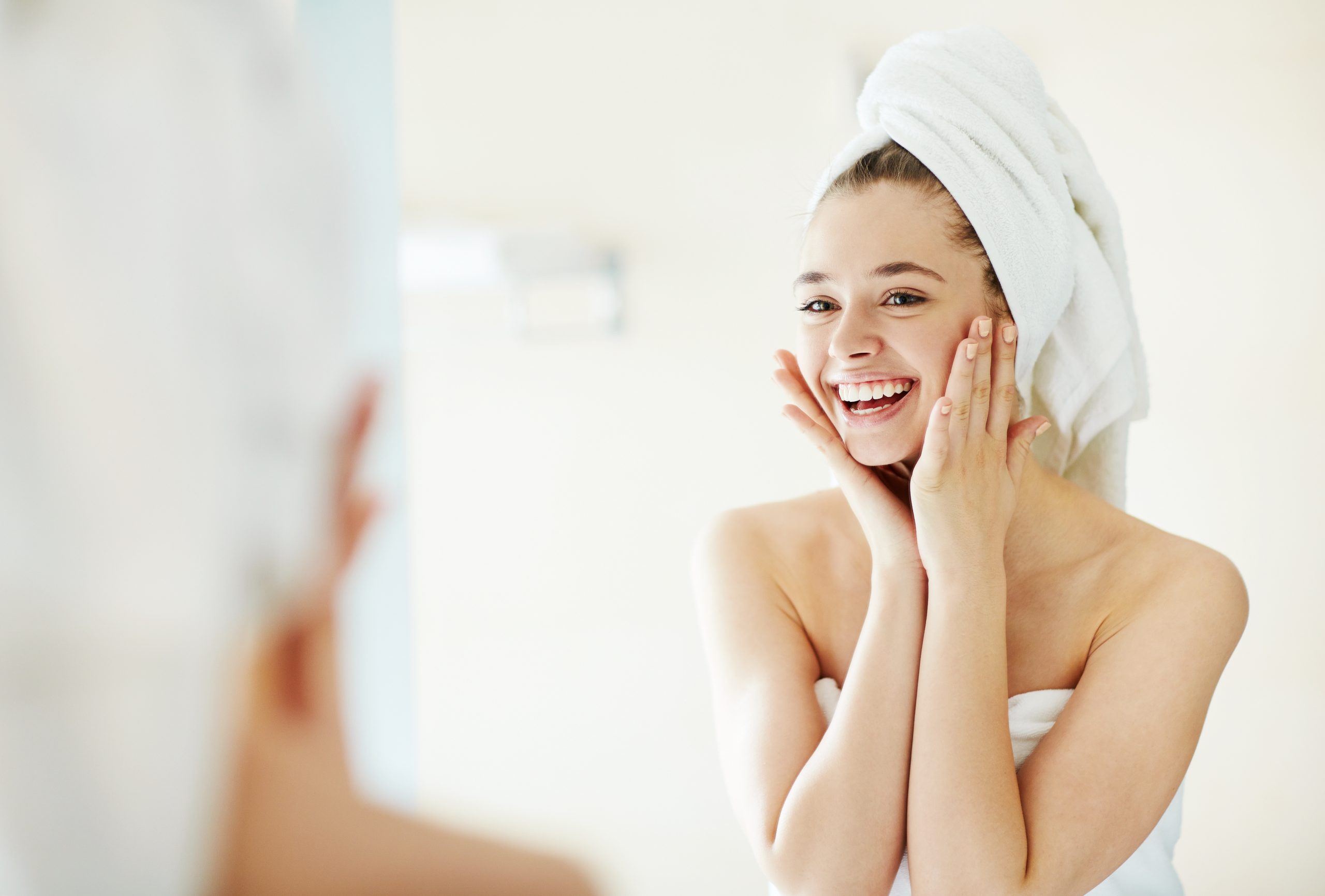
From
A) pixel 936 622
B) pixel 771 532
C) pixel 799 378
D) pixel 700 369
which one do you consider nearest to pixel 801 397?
pixel 799 378

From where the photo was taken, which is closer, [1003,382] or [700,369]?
[1003,382]

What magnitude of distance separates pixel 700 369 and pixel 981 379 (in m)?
0.82

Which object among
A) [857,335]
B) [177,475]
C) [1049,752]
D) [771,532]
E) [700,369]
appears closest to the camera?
[177,475]

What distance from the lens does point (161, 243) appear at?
0.23 meters

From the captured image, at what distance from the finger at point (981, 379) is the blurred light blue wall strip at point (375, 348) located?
2.13 feet

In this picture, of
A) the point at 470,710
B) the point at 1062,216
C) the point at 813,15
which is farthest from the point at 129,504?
the point at 813,15

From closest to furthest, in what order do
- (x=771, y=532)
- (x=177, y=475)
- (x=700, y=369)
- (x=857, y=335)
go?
(x=177, y=475) → (x=857, y=335) → (x=771, y=532) → (x=700, y=369)

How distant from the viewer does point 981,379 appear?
827 mm

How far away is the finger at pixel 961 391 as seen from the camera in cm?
80

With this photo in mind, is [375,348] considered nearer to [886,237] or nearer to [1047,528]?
[886,237]

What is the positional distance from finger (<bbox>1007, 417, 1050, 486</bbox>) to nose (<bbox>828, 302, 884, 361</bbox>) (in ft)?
0.54

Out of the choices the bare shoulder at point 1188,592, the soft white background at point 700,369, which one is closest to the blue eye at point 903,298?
the bare shoulder at point 1188,592

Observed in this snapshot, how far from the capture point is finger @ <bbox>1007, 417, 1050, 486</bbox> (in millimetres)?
847

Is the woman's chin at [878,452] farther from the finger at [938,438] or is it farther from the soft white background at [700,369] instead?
the soft white background at [700,369]
